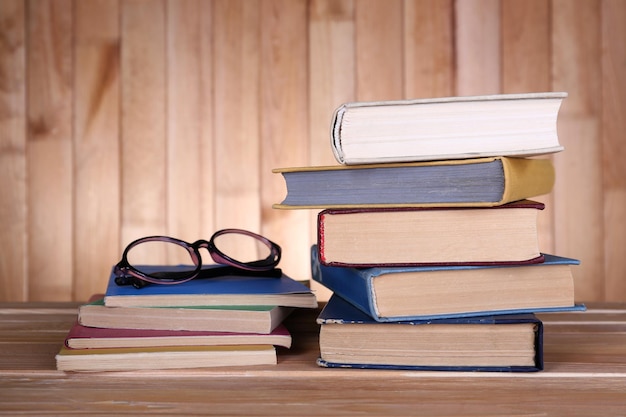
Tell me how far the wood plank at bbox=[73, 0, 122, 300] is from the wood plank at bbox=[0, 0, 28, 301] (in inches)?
5.7

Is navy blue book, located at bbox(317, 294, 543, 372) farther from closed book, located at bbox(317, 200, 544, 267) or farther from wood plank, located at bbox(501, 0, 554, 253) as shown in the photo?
wood plank, located at bbox(501, 0, 554, 253)

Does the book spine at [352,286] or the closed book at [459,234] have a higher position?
the closed book at [459,234]

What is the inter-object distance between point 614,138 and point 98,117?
4.53 ft

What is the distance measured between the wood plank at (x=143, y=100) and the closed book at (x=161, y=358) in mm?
1436

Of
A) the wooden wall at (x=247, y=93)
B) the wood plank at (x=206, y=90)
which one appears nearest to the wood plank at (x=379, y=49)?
the wooden wall at (x=247, y=93)

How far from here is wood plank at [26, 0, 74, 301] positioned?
2057 millimetres

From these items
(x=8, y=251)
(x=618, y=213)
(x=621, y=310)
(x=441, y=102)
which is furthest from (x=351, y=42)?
(x=441, y=102)

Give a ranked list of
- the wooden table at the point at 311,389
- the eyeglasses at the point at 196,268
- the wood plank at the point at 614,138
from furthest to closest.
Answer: the wood plank at the point at 614,138 → the eyeglasses at the point at 196,268 → the wooden table at the point at 311,389

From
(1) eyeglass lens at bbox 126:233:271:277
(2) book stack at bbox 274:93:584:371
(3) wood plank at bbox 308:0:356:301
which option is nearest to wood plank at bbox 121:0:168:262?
(1) eyeglass lens at bbox 126:233:271:277

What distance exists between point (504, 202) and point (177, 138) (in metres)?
1.51

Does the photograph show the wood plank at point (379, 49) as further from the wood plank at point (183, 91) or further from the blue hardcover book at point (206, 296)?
the blue hardcover book at point (206, 296)

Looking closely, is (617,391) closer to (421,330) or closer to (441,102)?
(421,330)

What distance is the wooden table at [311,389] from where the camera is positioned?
21.2 inches

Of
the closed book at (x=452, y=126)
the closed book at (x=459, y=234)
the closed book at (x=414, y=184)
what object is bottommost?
the closed book at (x=459, y=234)
